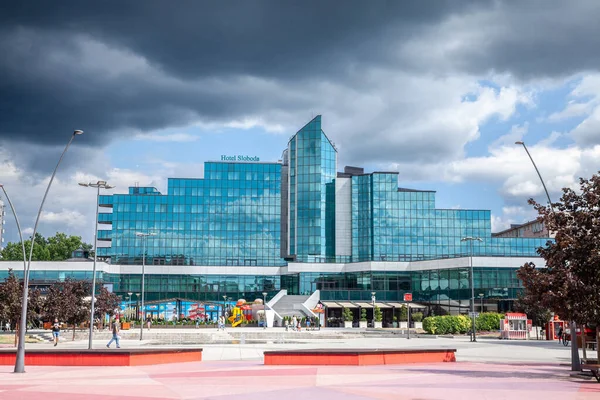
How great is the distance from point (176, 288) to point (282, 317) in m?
32.6

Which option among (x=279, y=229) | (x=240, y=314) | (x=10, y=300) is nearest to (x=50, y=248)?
(x=279, y=229)

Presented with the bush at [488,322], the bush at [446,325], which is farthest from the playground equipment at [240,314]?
the bush at [488,322]

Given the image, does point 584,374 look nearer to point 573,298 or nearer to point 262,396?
point 573,298

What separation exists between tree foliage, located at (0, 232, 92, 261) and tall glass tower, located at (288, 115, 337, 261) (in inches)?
2114

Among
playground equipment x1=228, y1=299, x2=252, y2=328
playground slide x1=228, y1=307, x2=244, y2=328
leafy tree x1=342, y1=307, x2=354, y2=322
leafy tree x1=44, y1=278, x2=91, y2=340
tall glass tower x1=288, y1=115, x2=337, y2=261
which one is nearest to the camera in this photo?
leafy tree x1=44, y1=278, x2=91, y2=340

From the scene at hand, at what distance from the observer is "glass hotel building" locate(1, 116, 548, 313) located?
→ 116 meters

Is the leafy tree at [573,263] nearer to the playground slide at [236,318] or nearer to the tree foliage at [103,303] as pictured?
the tree foliage at [103,303]

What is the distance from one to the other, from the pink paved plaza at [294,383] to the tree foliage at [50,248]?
11979 centimetres

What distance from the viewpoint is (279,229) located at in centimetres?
12400

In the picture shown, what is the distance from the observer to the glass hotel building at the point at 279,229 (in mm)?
115938

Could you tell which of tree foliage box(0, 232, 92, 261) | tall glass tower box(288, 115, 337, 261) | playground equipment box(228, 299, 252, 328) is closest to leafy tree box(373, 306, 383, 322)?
playground equipment box(228, 299, 252, 328)

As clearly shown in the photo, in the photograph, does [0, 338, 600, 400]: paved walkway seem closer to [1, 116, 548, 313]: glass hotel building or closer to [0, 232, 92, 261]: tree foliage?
[1, 116, 548, 313]: glass hotel building

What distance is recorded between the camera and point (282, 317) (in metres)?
90.6

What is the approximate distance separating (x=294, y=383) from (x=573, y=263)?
41.6ft
